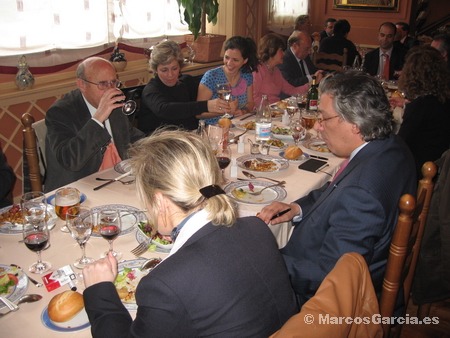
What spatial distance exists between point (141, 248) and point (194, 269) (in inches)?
24.3

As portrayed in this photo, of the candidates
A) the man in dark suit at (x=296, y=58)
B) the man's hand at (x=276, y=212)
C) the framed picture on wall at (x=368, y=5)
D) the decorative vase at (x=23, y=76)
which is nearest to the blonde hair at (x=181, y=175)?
the man's hand at (x=276, y=212)

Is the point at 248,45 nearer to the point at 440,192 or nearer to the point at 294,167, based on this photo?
the point at 294,167

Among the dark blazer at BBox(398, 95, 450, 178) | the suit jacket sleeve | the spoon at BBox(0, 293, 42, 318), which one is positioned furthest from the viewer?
the dark blazer at BBox(398, 95, 450, 178)

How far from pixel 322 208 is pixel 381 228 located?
257 millimetres

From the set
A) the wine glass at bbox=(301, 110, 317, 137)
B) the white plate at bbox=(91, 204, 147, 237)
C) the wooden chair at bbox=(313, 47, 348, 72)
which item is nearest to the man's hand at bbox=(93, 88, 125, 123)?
the white plate at bbox=(91, 204, 147, 237)

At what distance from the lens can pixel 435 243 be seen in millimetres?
2387

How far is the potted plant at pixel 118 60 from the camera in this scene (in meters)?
4.49

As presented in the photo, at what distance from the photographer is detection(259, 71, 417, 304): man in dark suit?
1564 millimetres

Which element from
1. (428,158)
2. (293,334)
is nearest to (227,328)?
(293,334)

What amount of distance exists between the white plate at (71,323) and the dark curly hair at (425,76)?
9.46 ft

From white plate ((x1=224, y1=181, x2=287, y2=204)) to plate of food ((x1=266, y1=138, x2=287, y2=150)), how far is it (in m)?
0.63

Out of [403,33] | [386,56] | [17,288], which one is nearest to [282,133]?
[17,288]

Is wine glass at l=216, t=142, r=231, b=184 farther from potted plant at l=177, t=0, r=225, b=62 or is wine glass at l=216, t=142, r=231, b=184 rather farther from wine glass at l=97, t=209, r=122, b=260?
potted plant at l=177, t=0, r=225, b=62

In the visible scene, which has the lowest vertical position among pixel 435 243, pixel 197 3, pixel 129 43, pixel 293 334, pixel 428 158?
pixel 435 243
